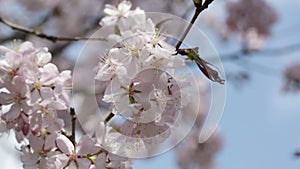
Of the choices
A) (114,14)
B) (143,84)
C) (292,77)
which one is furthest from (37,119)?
(292,77)

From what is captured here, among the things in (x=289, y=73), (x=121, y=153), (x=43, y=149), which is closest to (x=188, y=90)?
(x=121, y=153)

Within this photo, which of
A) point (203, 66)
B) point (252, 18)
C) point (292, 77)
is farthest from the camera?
point (252, 18)

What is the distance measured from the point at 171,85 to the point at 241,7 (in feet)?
10.3

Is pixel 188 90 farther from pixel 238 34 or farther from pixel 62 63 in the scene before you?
pixel 238 34

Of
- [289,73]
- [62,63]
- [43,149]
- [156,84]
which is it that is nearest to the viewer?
[156,84]

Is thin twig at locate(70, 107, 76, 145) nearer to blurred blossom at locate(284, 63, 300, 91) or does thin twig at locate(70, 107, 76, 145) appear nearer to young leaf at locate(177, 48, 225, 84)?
young leaf at locate(177, 48, 225, 84)

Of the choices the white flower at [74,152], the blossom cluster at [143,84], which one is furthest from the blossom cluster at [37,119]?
the blossom cluster at [143,84]

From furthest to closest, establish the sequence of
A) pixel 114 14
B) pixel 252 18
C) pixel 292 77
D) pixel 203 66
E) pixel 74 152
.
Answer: pixel 252 18 < pixel 292 77 < pixel 114 14 < pixel 74 152 < pixel 203 66

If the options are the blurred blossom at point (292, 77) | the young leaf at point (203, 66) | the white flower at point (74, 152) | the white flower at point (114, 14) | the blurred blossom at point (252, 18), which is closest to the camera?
the young leaf at point (203, 66)

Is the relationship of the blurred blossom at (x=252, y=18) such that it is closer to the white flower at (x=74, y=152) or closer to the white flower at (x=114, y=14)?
the white flower at (x=114, y=14)

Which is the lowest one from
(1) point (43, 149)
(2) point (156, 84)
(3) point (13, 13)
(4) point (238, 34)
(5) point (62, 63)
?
(1) point (43, 149)

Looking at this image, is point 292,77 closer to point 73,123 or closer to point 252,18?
point 252,18

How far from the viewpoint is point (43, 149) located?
51.8 inches

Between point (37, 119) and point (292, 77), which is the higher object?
point (292, 77)
